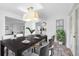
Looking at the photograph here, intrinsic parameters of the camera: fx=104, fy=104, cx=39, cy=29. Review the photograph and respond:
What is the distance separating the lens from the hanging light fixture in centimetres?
162

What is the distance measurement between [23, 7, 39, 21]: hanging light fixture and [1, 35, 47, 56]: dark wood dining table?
28 cm

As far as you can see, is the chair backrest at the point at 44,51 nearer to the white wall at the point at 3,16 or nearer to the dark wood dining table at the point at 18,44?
the dark wood dining table at the point at 18,44

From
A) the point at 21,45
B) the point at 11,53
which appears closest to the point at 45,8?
the point at 21,45

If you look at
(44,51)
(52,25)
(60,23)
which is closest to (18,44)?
(44,51)

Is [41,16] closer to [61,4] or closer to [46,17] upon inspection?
[46,17]

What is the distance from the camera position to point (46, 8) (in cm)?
162

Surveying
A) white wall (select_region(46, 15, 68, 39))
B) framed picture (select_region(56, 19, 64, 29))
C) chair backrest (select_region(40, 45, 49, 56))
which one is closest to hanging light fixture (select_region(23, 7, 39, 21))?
white wall (select_region(46, 15, 68, 39))

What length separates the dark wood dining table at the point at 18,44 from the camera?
60.9 inches

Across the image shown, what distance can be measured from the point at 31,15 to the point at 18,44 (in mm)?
492

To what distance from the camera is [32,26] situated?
164cm

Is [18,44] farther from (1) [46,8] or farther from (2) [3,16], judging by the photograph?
(1) [46,8]

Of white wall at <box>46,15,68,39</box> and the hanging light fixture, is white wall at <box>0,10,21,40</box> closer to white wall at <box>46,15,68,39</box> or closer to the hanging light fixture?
the hanging light fixture

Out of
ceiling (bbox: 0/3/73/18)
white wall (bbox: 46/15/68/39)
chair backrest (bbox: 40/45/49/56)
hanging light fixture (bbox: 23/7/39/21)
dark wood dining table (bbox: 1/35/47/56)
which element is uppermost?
ceiling (bbox: 0/3/73/18)

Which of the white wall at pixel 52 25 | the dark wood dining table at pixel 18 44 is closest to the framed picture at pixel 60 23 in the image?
the white wall at pixel 52 25
